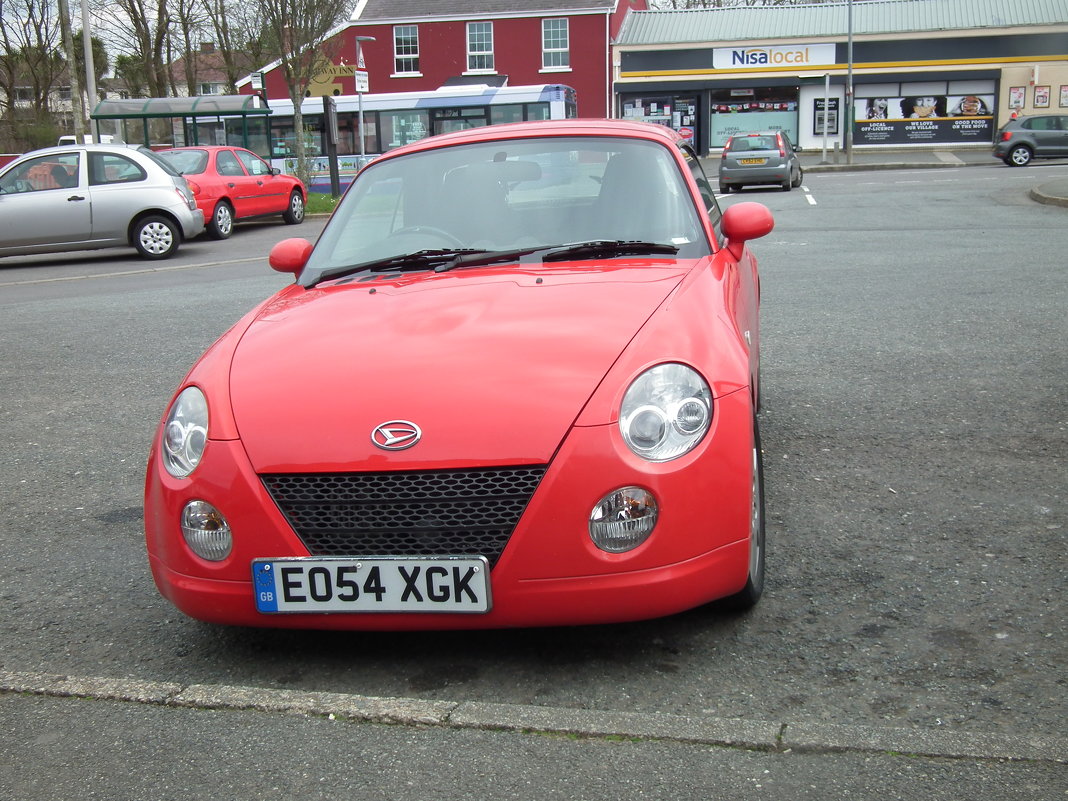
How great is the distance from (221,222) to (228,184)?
2.32 feet

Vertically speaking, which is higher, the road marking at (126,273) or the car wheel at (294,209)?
the car wheel at (294,209)

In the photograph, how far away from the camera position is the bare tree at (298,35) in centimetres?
2911

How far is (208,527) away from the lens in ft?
10.1

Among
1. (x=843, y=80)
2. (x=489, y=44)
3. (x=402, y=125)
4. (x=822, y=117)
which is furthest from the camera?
(x=489, y=44)

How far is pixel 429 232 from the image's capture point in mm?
4441

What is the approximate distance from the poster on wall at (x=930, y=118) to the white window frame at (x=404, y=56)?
18216mm

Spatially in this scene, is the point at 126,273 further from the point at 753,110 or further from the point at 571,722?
the point at 753,110

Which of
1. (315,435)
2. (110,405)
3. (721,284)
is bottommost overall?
(110,405)

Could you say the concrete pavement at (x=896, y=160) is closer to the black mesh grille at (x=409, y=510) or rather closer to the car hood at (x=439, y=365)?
the car hood at (x=439, y=365)

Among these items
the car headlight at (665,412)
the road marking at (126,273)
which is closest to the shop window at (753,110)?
the road marking at (126,273)

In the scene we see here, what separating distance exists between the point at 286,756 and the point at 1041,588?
7.55ft

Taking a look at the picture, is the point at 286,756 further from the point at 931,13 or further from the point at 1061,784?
the point at 931,13

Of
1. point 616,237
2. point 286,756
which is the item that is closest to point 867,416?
point 616,237

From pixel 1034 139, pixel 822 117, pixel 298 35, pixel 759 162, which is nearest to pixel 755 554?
pixel 759 162
